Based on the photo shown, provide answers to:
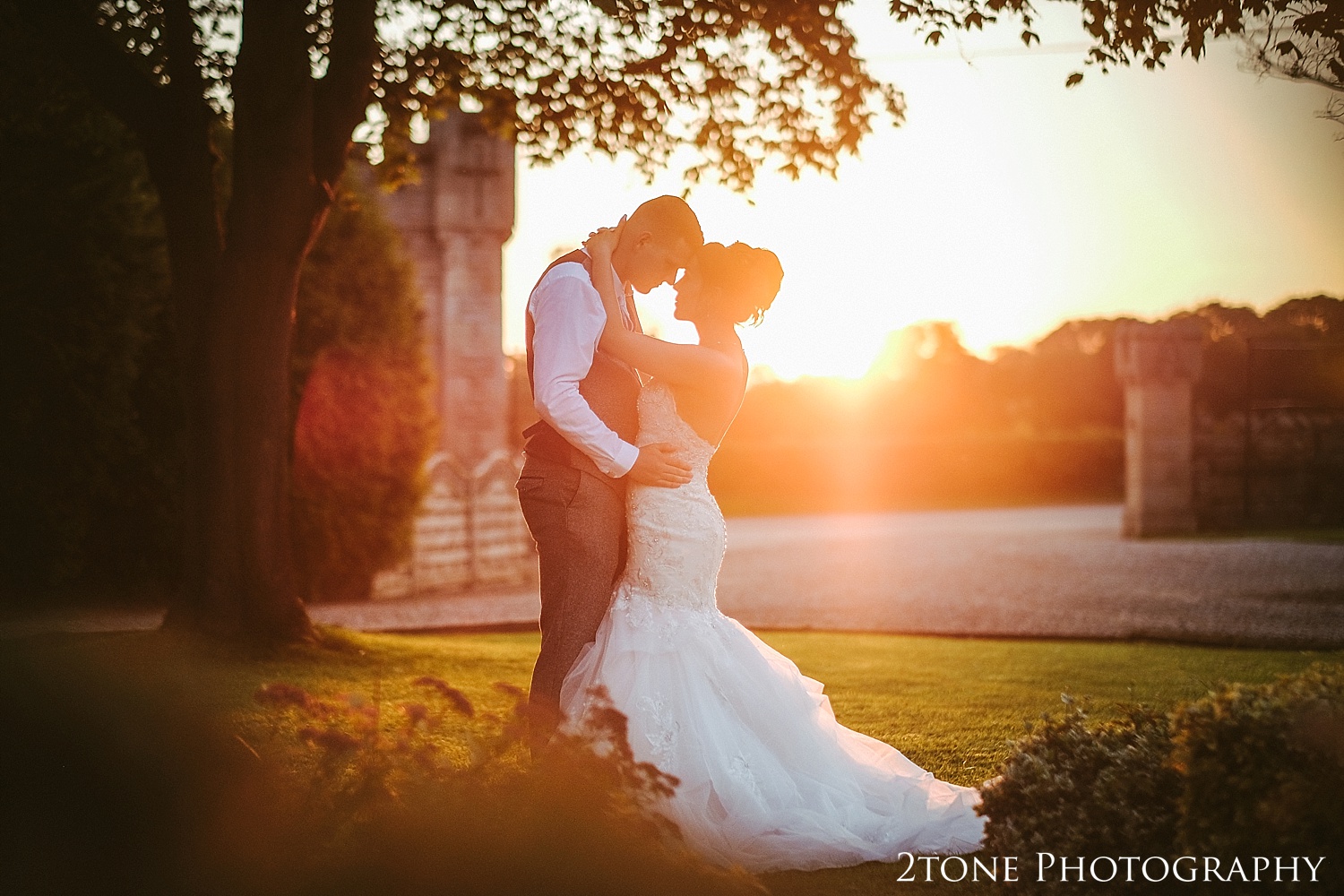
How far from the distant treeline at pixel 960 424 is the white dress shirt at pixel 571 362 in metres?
15.9

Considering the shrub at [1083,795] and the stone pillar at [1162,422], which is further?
the stone pillar at [1162,422]

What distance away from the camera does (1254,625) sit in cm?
1047

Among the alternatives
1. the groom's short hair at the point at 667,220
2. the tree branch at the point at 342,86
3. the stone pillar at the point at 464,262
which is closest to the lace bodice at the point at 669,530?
the groom's short hair at the point at 667,220

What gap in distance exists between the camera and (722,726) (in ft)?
13.7

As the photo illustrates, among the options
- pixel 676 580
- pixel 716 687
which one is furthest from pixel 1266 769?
pixel 676 580

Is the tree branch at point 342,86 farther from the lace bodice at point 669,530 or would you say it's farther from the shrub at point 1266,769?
the shrub at point 1266,769

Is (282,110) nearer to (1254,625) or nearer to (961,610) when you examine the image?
(961,610)

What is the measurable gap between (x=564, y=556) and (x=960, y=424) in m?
40.1

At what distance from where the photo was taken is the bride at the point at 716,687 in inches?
156

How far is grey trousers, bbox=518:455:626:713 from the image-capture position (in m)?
4.20

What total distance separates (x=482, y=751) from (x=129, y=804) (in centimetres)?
85

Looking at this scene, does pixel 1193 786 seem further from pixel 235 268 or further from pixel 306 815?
pixel 235 268

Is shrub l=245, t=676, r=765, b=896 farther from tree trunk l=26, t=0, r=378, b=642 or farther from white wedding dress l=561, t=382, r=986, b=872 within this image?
tree trunk l=26, t=0, r=378, b=642

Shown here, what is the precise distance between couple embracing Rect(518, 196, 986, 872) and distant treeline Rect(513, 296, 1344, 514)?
50.5ft
